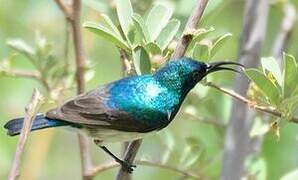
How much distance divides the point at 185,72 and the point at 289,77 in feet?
1.36

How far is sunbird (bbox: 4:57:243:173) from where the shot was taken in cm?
246

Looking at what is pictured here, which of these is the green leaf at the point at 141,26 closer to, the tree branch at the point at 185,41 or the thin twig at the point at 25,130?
the tree branch at the point at 185,41

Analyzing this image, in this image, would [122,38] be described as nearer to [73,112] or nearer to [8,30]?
[73,112]

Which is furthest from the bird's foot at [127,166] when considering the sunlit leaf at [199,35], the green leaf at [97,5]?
the green leaf at [97,5]

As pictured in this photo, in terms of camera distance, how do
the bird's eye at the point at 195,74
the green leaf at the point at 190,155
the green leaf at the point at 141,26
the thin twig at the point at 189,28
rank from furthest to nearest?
1. the green leaf at the point at 190,155
2. the bird's eye at the point at 195,74
3. the green leaf at the point at 141,26
4. the thin twig at the point at 189,28

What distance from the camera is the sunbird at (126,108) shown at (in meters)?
2.46

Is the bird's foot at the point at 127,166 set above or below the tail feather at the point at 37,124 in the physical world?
below

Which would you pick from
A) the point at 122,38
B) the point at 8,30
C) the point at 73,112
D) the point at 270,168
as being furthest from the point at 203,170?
the point at 8,30

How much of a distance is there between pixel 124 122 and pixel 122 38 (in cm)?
31

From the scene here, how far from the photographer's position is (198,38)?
217 cm

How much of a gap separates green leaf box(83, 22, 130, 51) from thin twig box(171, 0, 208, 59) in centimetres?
14

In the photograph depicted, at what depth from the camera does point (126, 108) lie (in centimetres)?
256

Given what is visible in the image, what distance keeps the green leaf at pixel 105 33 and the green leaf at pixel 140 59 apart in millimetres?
37

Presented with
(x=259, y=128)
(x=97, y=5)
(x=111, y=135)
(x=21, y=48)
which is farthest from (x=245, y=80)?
(x=21, y=48)
